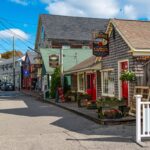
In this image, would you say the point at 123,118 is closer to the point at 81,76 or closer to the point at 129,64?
the point at 129,64

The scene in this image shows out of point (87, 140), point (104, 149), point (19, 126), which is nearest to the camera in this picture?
point (104, 149)

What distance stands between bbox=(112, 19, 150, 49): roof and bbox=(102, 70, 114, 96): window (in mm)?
2574

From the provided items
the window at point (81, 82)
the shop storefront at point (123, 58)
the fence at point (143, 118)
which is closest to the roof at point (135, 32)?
the shop storefront at point (123, 58)

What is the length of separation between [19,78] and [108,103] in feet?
174

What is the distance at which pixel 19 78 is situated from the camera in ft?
210

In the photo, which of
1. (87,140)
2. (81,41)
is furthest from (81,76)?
(81,41)

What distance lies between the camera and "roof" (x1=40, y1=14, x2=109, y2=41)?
141 feet

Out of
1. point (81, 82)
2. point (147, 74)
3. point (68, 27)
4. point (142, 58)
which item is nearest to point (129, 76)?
point (147, 74)

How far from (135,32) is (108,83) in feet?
11.9

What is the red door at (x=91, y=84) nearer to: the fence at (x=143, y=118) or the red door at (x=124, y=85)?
the red door at (x=124, y=85)

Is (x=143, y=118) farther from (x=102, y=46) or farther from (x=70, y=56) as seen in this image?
(x=70, y=56)

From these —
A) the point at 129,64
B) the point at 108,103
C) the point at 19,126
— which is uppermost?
the point at 129,64

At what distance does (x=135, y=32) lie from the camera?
584 inches

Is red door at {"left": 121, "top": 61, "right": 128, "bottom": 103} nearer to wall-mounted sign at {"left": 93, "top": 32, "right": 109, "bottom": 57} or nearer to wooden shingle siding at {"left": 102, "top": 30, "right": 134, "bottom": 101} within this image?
wooden shingle siding at {"left": 102, "top": 30, "right": 134, "bottom": 101}
